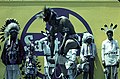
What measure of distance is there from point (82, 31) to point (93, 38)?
30 cm

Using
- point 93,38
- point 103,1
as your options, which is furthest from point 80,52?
point 103,1

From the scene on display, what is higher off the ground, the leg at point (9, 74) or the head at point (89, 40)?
the head at point (89, 40)

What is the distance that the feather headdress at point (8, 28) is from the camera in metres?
10.1

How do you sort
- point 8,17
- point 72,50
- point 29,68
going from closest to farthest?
point 72,50
point 29,68
point 8,17

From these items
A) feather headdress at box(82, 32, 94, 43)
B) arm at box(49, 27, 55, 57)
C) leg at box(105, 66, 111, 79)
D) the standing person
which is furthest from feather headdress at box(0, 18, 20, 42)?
leg at box(105, 66, 111, 79)

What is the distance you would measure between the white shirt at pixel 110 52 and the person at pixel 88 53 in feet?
0.56

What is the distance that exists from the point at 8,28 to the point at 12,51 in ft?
1.18

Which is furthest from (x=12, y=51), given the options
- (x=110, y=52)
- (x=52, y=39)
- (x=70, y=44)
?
(x=70, y=44)

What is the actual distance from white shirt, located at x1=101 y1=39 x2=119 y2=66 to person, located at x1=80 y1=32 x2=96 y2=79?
17cm

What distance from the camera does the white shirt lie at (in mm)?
10156

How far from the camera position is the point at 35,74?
1017cm

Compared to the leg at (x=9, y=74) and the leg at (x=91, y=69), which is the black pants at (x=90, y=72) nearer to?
the leg at (x=91, y=69)

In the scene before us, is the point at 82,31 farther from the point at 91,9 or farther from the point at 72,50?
the point at 72,50

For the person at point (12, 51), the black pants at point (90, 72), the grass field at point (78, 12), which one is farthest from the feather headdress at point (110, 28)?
the person at point (12, 51)
